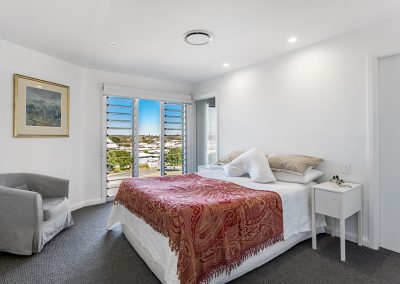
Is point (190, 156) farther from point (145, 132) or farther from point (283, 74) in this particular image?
point (283, 74)

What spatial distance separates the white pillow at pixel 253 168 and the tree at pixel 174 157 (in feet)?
7.04

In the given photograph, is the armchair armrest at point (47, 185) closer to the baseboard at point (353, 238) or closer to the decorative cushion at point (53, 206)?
the decorative cushion at point (53, 206)

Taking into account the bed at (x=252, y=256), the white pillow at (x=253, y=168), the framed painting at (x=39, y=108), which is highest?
the framed painting at (x=39, y=108)

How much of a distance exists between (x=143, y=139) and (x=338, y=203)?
12.4 feet

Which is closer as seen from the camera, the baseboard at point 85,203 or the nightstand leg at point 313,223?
the nightstand leg at point 313,223

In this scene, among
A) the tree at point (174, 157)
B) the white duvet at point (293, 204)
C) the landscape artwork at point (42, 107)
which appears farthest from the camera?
the tree at point (174, 157)

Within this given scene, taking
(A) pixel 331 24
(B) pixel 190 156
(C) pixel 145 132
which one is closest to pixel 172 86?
(C) pixel 145 132

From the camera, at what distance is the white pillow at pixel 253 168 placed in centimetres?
298

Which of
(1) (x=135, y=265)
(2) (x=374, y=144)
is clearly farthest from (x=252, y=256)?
(2) (x=374, y=144)

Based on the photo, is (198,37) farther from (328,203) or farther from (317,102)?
(328,203)

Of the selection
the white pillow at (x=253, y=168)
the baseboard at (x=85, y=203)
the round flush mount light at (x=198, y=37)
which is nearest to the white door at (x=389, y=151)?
the white pillow at (x=253, y=168)

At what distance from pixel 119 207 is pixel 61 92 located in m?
2.29

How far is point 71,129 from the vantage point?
13.5 ft

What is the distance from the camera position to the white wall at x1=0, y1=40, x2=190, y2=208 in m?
3.16
